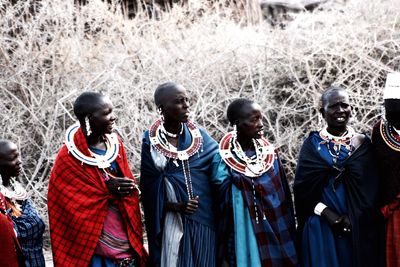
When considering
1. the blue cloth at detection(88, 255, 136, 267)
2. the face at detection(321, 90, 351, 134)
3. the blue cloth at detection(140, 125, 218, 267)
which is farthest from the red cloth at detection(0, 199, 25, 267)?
the face at detection(321, 90, 351, 134)

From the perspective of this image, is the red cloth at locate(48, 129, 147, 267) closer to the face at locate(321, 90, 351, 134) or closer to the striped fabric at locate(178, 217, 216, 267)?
the striped fabric at locate(178, 217, 216, 267)

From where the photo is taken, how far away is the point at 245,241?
167 inches

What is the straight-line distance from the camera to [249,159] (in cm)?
436

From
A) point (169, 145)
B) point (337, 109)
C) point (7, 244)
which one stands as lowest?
point (7, 244)

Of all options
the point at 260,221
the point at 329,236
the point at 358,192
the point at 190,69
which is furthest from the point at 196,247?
the point at 190,69

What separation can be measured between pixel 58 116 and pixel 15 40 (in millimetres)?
1227

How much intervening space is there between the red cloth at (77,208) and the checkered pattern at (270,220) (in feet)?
2.54

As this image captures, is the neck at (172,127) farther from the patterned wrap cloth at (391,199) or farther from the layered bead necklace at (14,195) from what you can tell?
the patterned wrap cloth at (391,199)

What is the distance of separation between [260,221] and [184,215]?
1.62 ft

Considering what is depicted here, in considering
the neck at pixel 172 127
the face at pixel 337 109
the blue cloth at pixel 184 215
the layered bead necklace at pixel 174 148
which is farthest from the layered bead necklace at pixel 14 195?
the face at pixel 337 109

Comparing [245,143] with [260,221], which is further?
[245,143]

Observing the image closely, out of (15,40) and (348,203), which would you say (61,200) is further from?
(15,40)

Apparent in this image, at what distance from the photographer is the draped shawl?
4.27 meters

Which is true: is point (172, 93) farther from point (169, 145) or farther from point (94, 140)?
point (94, 140)
